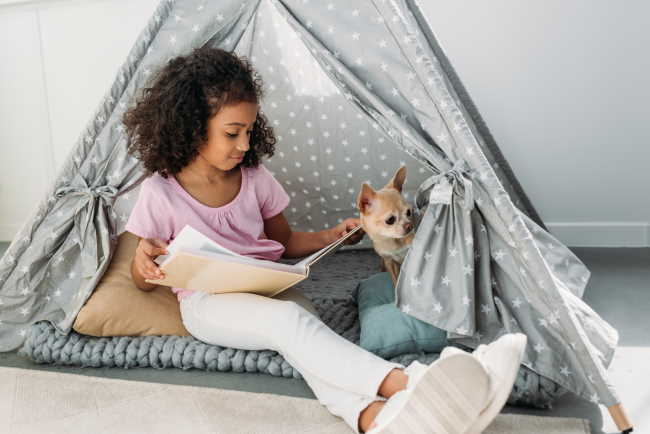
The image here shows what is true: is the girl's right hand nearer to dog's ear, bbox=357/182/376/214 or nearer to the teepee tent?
the teepee tent

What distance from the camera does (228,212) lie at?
5.57 feet

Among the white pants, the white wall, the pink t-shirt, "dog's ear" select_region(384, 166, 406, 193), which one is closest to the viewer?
the white pants

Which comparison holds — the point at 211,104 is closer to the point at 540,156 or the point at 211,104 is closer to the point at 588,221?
the point at 540,156

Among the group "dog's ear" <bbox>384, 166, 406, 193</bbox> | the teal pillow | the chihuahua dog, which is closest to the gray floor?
the teal pillow

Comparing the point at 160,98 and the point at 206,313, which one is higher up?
the point at 160,98

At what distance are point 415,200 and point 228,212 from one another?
503 mm

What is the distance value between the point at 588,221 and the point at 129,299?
1832 mm

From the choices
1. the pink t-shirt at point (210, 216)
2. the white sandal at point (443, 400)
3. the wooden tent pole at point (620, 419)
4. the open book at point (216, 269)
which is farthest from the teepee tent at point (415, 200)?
the white sandal at point (443, 400)

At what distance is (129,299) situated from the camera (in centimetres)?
176

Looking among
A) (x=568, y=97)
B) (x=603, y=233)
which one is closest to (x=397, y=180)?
(x=568, y=97)

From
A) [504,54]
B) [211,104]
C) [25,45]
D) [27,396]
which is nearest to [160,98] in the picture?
[211,104]

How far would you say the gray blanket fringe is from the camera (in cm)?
160

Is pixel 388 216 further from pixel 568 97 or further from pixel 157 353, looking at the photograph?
pixel 568 97

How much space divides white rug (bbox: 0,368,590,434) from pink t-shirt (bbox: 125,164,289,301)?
0.30m
